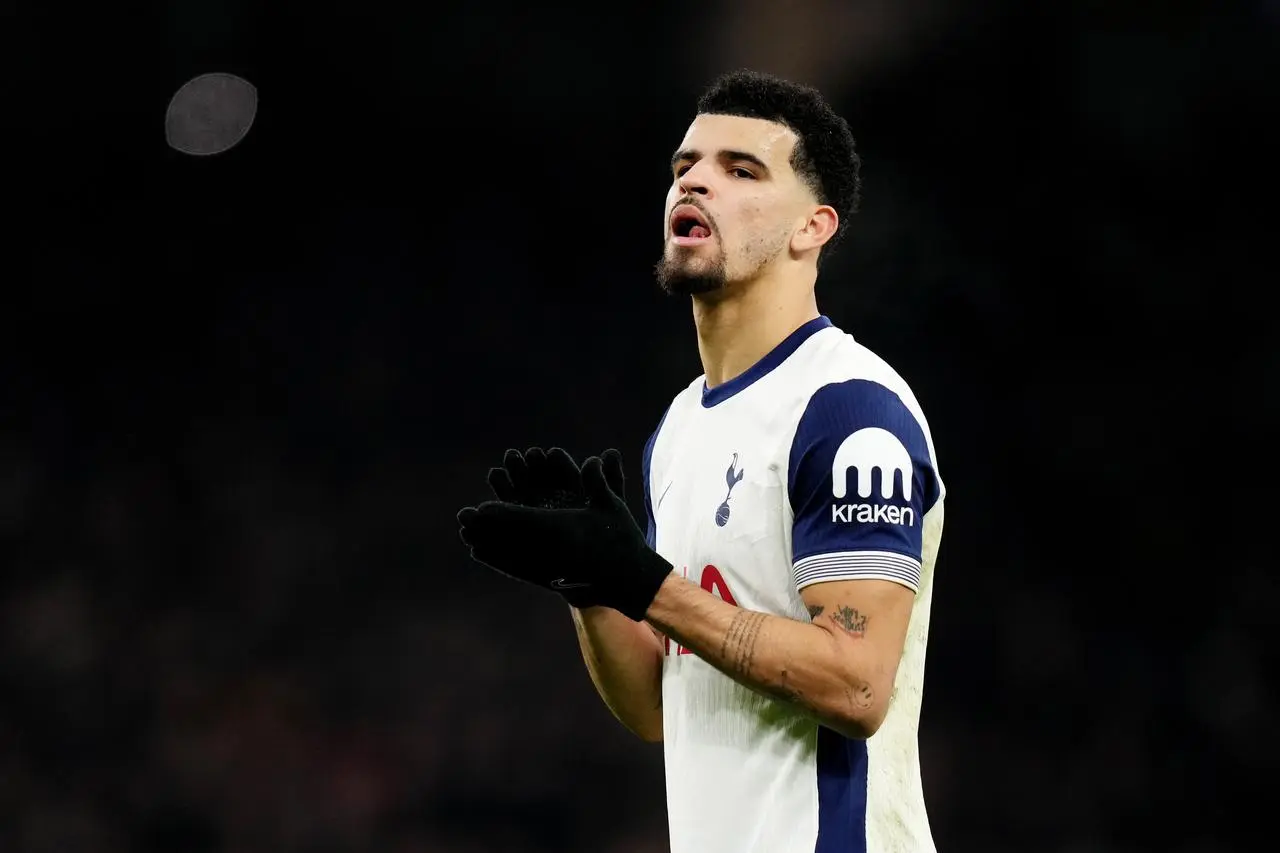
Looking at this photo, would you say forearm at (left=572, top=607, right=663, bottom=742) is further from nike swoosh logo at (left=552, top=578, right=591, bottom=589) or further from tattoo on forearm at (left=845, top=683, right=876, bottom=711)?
tattoo on forearm at (left=845, top=683, right=876, bottom=711)

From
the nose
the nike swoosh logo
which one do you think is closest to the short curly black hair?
the nose

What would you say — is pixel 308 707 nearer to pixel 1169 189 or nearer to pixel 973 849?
pixel 973 849

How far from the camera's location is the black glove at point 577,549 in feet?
6.85

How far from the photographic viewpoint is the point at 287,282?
6945 millimetres

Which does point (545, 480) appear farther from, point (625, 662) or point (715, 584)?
point (625, 662)

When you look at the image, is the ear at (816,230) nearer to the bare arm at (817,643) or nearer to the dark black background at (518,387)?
the bare arm at (817,643)

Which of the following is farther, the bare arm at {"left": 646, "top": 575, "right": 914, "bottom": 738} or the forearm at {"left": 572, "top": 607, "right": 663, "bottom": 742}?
the forearm at {"left": 572, "top": 607, "right": 663, "bottom": 742}

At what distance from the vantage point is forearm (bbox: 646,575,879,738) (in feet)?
6.75

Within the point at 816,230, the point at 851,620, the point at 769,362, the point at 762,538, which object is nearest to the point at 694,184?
the point at 816,230

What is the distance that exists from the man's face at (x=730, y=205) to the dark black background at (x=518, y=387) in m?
3.97

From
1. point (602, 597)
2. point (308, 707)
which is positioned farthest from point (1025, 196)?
point (602, 597)

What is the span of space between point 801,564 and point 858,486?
149mm

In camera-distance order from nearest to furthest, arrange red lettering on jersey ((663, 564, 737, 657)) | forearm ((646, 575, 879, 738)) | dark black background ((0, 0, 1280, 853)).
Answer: forearm ((646, 575, 879, 738)) → red lettering on jersey ((663, 564, 737, 657)) → dark black background ((0, 0, 1280, 853))

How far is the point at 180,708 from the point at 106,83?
10.2ft
